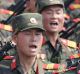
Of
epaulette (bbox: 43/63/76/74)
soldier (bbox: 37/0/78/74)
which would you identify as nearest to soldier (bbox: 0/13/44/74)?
epaulette (bbox: 43/63/76/74)

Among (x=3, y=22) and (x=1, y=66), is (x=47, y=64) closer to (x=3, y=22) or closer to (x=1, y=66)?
(x=1, y=66)

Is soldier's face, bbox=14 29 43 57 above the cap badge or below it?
below

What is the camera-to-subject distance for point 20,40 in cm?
630

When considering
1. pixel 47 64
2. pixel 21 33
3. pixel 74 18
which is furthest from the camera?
pixel 74 18

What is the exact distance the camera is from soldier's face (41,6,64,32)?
7645 millimetres

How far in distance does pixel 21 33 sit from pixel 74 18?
472cm

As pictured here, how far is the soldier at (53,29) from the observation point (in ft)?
25.1

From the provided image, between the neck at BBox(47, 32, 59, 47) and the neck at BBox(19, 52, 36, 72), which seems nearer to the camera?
the neck at BBox(19, 52, 36, 72)

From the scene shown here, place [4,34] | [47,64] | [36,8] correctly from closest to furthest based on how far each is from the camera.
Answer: [47,64], [36,8], [4,34]

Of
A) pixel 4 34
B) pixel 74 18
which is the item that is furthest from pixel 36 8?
pixel 74 18

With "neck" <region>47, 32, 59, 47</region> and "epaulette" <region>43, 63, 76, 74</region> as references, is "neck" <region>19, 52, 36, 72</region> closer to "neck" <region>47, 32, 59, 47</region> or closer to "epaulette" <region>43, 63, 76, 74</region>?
"epaulette" <region>43, 63, 76, 74</region>

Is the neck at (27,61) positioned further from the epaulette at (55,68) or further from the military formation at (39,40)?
the epaulette at (55,68)

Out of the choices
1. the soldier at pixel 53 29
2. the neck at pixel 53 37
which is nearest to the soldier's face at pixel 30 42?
the soldier at pixel 53 29

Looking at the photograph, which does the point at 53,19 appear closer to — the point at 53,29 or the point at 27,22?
the point at 53,29
